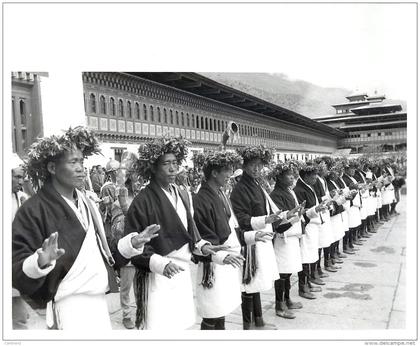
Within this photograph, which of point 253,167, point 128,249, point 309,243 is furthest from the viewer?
point 309,243

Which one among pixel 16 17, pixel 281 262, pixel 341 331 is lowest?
pixel 341 331

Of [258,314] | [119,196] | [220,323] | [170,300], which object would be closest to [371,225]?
[258,314]

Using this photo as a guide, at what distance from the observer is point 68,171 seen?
2.37 metres

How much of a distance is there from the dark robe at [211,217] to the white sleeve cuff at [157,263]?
0.57 meters

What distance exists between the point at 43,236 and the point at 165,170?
3.07ft

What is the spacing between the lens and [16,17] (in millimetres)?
3760

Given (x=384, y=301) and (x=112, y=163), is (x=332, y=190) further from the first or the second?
(x=112, y=163)

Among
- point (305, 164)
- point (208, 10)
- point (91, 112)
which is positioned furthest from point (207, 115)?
point (208, 10)

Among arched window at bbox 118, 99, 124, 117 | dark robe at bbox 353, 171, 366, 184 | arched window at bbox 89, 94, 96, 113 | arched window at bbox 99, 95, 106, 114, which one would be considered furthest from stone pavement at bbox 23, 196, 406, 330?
arched window at bbox 118, 99, 124, 117

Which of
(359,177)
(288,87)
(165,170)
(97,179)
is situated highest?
(288,87)

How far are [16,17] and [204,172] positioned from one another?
2276mm

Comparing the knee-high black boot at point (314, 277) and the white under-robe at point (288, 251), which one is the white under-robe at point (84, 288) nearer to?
the white under-robe at point (288, 251)

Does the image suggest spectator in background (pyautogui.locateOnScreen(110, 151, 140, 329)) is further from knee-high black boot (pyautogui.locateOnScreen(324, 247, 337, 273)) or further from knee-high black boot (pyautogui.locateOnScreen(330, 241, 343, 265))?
knee-high black boot (pyautogui.locateOnScreen(330, 241, 343, 265))

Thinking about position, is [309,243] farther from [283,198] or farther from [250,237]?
[250,237]
